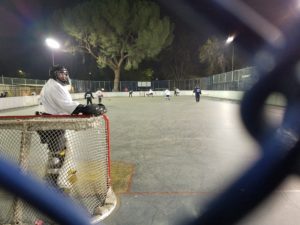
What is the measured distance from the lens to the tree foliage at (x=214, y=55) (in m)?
45.4

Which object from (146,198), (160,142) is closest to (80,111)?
(146,198)

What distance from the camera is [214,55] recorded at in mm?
46875

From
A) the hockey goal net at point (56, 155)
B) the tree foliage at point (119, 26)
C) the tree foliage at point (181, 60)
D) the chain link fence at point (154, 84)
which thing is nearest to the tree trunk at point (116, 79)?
the chain link fence at point (154, 84)

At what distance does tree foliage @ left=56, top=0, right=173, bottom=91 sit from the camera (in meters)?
42.9

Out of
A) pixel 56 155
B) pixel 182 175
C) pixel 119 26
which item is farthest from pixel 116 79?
pixel 56 155

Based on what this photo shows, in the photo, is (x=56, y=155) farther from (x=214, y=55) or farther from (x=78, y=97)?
(x=214, y=55)

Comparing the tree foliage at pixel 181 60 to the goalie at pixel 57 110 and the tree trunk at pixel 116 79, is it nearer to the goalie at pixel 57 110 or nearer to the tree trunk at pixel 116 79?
the tree trunk at pixel 116 79

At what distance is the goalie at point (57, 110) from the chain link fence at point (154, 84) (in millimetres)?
16940

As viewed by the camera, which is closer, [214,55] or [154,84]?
[214,55]

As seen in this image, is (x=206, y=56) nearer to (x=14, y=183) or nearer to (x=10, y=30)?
(x=10, y=30)

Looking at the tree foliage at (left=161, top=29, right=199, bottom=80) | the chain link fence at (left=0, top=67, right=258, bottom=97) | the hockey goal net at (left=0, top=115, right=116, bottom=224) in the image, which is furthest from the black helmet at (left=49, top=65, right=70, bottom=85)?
the tree foliage at (left=161, top=29, right=199, bottom=80)

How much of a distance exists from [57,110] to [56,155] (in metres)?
0.57

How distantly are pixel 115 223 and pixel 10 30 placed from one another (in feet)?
174

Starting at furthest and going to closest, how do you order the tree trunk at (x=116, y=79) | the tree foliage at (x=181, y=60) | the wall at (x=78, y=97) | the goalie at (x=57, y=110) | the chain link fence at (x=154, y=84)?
the tree foliage at (x=181, y=60), the tree trunk at (x=116, y=79), the chain link fence at (x=154, y=84), the wall at (x=78, y=97), the goalie at (x=57, y=110)
